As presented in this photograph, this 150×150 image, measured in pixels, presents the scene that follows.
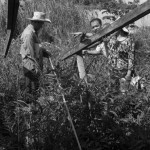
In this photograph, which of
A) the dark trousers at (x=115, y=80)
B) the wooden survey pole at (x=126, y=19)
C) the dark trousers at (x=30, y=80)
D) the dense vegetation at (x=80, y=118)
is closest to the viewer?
the wooden survey pole at (x=126, y=19)

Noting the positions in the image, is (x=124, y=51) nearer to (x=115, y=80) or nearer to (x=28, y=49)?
(x=115, y=80)

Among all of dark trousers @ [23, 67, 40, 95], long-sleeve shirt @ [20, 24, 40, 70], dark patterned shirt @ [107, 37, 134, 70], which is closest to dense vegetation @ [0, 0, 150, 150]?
dark patterned shirt @ [107, 37, 134, 70]

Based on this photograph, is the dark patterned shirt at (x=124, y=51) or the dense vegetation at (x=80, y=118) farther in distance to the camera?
the dark patterned shirt at (x=124, y=51)

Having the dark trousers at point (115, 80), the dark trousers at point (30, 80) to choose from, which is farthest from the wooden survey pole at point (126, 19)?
the dark trousers at point (30, 80)

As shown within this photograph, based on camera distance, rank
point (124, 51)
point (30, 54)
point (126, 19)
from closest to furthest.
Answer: point (126, 19) < point (124, 51) < point (30, 54)

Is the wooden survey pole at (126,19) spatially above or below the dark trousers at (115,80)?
above

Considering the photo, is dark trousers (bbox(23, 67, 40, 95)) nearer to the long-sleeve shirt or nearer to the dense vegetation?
the long-sleeve shirt

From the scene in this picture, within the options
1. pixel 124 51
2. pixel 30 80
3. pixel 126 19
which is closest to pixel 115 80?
pixel 126 19

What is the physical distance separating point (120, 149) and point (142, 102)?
0.49 m

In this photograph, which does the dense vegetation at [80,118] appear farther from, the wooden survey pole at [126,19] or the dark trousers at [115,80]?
the wooden survey pole at [126,19]

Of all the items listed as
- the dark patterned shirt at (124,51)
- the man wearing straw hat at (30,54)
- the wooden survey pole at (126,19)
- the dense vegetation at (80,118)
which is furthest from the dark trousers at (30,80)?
the wooden survey pole at (126,19)

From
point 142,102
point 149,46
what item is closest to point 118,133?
point 142,102

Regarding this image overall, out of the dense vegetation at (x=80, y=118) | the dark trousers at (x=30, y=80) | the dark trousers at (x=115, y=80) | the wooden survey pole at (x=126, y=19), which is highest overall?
the wooden survey pole at (x=126, y=19)

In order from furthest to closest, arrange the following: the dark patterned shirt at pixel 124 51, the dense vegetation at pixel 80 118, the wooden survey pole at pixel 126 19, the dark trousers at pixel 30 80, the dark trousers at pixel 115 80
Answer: the dark trousers at pixel 30 80 → the dark patterned shirt at pixel 124 51 → the dark trousers at pixel 115 80 → the dense vegetation at pixel 80 118 → the wooden survey pole at pixel 126 19
